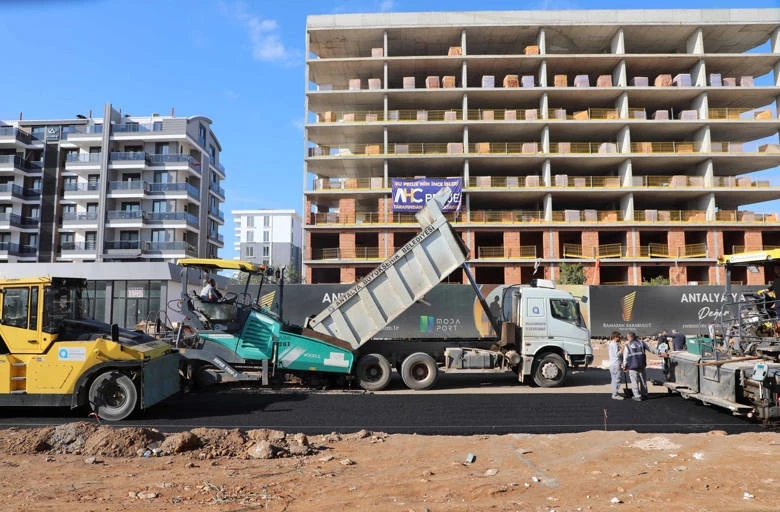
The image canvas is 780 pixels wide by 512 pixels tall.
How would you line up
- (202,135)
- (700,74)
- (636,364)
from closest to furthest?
(636,364) → (700,74) → (202,135)

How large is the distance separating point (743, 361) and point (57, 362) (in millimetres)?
12773

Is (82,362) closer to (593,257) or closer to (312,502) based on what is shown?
(312,502)

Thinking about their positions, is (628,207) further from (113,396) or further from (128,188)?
(128,188)

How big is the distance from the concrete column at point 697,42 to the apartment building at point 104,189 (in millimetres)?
46846

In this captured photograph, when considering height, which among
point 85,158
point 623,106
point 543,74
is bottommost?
point 85,158

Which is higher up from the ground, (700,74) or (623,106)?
(700,74)

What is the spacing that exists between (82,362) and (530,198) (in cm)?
3967

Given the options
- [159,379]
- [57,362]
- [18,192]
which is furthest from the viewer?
[18,192]

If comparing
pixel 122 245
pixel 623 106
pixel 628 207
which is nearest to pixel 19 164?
pixel 122 245

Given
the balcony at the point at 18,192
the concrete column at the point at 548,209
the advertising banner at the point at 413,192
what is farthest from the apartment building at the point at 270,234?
the concrete column at the point at 548,209

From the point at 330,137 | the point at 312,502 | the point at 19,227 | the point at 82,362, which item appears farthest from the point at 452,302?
the point at 19,227

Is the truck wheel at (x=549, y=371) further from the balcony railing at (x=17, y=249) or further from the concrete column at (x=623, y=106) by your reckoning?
the balcony railing at (x=17, y=249)

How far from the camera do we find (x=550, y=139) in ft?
148

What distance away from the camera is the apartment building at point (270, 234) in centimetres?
10038
